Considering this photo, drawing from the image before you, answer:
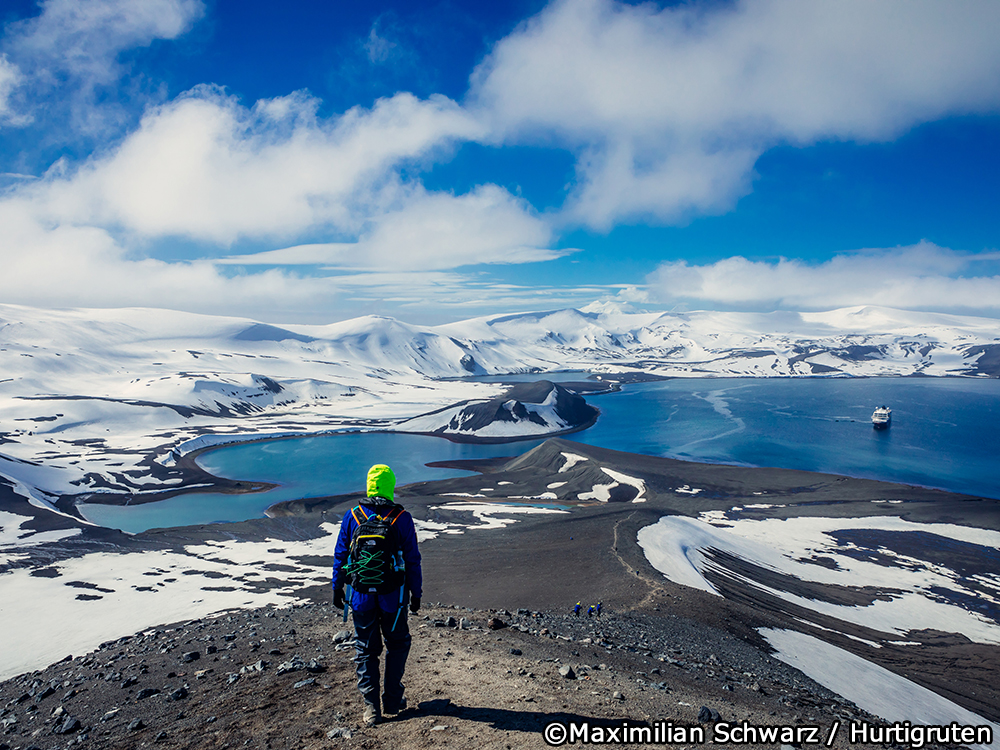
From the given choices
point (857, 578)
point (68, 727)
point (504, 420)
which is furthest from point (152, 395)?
point (857, 578)

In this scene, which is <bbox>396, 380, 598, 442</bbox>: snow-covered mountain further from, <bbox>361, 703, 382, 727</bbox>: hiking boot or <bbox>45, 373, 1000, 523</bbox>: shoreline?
<bbox>361, 703, 382, 727</bbox>: hiking boot

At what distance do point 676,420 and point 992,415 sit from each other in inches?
2258

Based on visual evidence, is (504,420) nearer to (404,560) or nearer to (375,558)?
(404,560)

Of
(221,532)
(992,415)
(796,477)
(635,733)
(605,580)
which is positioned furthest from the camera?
(992,415)

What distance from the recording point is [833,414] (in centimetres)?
9856

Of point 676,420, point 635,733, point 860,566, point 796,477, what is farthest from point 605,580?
point 676,420

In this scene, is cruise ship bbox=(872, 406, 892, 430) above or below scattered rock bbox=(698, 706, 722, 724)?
below

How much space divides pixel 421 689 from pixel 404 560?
78.8 inches

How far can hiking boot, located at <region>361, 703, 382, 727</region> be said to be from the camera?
17.1 ft

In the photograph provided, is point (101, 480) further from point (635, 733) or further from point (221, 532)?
point (635, 733)

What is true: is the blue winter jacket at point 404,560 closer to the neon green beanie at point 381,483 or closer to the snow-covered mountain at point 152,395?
the neon green beanie at point 381,483

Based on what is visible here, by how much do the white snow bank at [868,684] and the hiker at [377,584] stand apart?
10.7 m

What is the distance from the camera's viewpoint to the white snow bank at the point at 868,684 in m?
11.1

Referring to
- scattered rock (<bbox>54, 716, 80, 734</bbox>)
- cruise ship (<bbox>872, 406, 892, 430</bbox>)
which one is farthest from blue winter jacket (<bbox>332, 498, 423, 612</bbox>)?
cruise ship (<bbox>872, 406, 892, 430</bbox>)
